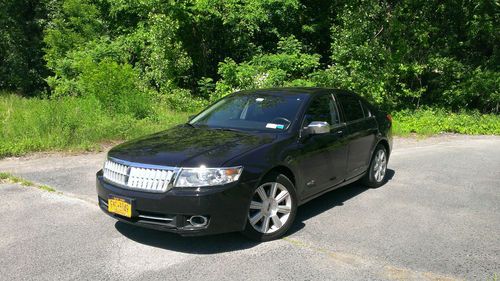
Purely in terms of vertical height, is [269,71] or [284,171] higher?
[269,71]

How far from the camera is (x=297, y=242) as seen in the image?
191 inches

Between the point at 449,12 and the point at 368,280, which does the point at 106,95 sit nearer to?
the point at 368,280

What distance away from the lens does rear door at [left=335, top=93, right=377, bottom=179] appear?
6.23 m

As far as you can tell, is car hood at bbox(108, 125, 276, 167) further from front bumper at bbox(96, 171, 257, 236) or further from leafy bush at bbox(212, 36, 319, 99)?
leafy bush at bbox(212, 36, 319, 99)

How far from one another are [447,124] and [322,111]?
946 cm

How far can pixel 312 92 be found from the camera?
5.98 meters

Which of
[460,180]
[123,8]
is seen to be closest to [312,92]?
[460,180]

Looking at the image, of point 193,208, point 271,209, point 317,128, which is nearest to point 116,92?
point 317,128

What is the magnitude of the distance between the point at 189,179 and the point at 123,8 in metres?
16.3

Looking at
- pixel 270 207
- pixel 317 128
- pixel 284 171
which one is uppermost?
pixel 317 128

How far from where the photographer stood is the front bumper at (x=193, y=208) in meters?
4.25

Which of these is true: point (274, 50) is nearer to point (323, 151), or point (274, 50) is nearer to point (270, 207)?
point (323, 151)

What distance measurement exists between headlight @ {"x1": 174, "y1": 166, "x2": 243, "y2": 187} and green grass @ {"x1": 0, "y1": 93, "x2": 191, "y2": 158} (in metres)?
5.71

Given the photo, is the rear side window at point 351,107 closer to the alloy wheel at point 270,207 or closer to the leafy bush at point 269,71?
the alloy wheel at point 270,207
